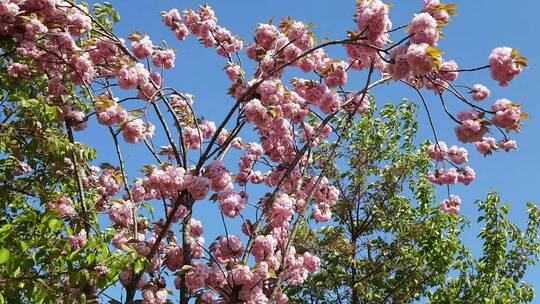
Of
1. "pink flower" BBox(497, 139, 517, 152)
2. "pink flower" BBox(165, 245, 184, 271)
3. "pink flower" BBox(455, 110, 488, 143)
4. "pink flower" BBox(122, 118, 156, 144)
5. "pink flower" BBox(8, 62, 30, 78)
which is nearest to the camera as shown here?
"pink flower" BBox(455, 110, 488, 143)

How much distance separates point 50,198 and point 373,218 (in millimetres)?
7483

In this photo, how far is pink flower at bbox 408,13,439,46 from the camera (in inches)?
160

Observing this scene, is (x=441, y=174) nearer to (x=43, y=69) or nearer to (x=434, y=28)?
(x=434, y=28)

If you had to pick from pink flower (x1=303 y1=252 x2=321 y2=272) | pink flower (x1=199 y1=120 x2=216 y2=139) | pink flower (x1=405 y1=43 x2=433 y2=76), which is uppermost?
pink flower (x1=199 y1=120 x2=216 y2=139)

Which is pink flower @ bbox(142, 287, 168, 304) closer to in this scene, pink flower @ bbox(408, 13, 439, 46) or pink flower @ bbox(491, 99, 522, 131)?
pink flower @ bbox(408, 13, 439, 46)

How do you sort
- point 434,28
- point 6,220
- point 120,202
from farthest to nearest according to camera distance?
point 6,220 < point 120,202 < point 434,28

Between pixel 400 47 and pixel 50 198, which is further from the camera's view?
pixel 50 198

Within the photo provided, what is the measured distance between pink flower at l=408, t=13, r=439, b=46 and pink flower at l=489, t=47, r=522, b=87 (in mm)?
573

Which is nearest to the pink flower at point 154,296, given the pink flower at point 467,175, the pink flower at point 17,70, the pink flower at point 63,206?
the pink flower at point 63,206

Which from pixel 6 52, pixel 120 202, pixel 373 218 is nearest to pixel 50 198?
pixel 120 202

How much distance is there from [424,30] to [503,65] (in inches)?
29.2

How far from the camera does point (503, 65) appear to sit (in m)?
4.36

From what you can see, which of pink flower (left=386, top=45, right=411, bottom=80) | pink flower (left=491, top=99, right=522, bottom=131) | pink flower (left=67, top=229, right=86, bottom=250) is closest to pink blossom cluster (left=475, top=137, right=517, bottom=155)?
pink flower (left=491, top=99, right=522, bottom=131)

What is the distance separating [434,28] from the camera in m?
4.11
